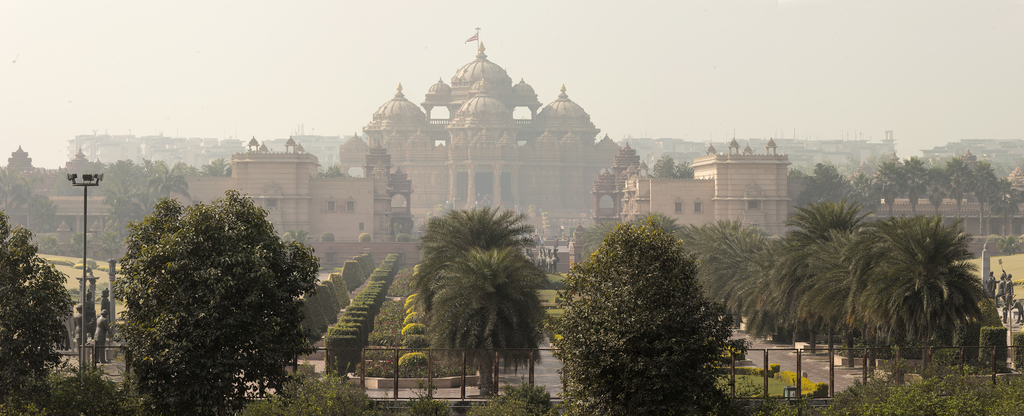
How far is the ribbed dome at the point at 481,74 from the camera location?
153 meters

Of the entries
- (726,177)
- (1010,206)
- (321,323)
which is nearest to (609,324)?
(321,323)

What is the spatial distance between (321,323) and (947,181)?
67.6 m

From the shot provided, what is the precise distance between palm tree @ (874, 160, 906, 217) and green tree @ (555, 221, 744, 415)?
77615 millimetres

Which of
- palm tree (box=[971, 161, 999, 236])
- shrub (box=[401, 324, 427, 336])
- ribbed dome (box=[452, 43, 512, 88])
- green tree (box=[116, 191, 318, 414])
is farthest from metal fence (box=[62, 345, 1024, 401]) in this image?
ribbed dome (box=[452, 43, 512, 88])

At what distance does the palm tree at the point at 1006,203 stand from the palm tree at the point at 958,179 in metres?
2.35

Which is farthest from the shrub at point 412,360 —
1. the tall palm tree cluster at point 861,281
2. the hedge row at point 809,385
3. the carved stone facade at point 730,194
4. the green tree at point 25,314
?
the carved stone facade at point 730,194

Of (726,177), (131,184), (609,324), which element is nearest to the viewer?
(609,324)

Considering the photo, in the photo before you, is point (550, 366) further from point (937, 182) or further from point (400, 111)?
point (400, 111)

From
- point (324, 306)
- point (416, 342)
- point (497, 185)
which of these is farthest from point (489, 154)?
point (416, 342)

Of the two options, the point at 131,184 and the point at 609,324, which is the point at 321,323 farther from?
the point at 131,184

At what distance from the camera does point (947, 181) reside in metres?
88.3

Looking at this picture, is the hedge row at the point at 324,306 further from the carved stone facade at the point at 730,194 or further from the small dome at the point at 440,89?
the small dome at the point at 440,89

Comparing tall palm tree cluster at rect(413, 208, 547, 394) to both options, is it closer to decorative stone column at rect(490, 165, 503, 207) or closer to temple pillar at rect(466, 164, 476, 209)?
temple pillar at rect(466, 164, 476, 209)

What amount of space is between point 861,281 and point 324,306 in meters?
19.2
